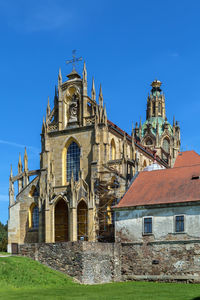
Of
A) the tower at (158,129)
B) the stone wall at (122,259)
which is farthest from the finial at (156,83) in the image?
the stone wall at (122,259)

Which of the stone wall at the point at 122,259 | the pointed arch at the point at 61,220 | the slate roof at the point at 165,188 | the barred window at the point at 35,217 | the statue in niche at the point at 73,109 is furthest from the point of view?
the statue in niche at the point at 73,109

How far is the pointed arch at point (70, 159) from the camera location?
185ft

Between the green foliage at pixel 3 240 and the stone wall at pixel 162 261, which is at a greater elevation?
the stone wall at pixel 162 261

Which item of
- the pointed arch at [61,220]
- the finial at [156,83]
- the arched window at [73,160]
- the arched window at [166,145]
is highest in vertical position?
the finial at [156,83]

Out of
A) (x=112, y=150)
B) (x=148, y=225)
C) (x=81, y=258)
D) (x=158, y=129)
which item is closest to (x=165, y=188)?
(x=148, y=225)

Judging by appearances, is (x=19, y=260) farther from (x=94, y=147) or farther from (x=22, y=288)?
(x=94, y=147)

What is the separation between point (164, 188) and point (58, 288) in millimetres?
12689

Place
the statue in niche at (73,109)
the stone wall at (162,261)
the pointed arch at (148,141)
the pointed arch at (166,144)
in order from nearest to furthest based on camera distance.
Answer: the stone wall at (162,261)
the statue in niche at (73,109)
the pointed arch at (166,144)
the pointed arch at (148,141)

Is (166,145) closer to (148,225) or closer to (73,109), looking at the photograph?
(73,109)

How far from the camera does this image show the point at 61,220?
54844mm

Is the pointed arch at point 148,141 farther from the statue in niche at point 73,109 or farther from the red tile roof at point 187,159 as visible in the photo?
the statue in niche at point 73,109

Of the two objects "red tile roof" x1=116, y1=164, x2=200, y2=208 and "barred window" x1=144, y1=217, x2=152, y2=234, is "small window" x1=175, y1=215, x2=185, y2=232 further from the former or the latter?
"barred window" x1=144, y1=217, x2=152, y2=234

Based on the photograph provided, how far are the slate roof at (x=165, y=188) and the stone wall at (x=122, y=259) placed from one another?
10.4 ft

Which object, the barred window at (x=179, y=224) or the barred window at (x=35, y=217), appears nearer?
the barred window at (x=179, y=224)
